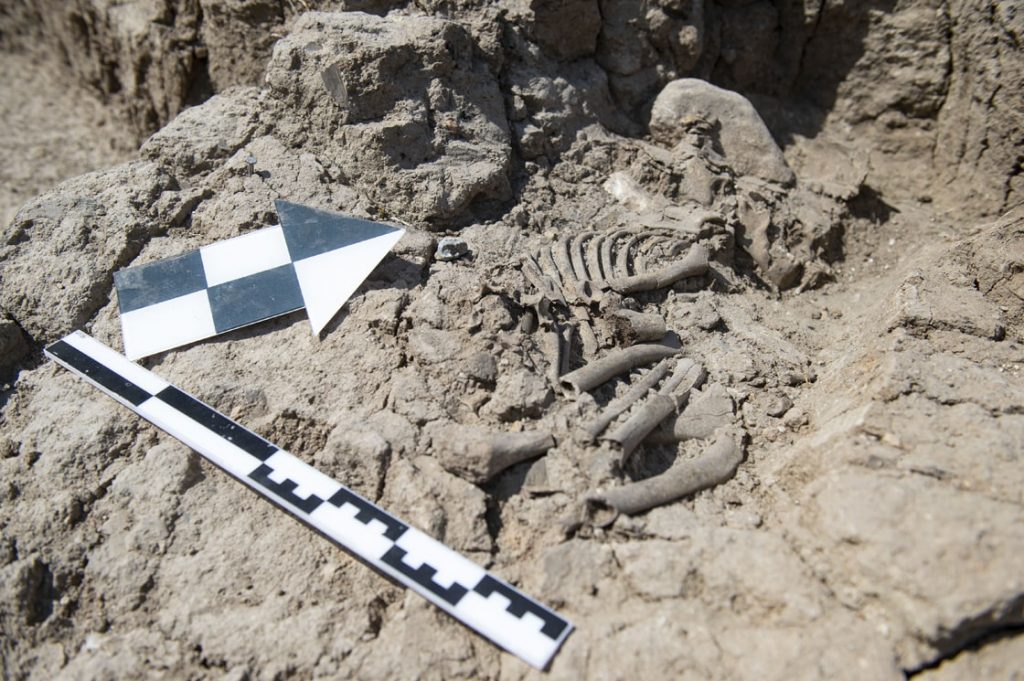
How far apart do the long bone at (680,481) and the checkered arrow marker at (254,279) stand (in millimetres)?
1155

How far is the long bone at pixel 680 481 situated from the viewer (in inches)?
85.7

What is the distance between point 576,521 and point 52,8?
5.91 m

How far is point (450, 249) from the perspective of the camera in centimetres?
286

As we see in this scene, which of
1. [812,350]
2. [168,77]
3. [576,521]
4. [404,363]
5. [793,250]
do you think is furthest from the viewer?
[168,77]

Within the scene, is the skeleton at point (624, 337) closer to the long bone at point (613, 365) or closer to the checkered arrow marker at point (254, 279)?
the long bone at point (613, 365)

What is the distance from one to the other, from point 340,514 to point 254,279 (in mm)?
996

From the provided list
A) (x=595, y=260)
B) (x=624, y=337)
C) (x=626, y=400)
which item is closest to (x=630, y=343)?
(x=624, y=337)

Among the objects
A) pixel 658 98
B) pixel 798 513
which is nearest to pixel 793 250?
pixel 658 98

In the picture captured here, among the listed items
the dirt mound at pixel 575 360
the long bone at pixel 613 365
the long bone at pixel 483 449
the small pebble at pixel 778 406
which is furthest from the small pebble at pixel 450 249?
the small pebble at pixel 778 406

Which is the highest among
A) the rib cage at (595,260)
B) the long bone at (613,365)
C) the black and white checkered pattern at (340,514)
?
the rib cage at (595,260)

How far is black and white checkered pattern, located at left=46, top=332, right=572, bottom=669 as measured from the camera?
77.7 inches

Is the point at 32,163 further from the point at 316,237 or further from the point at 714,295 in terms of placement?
the point at 714,295

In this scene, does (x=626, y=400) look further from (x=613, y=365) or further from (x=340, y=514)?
(x=340, y=514)

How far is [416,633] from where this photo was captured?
202 centimetres
